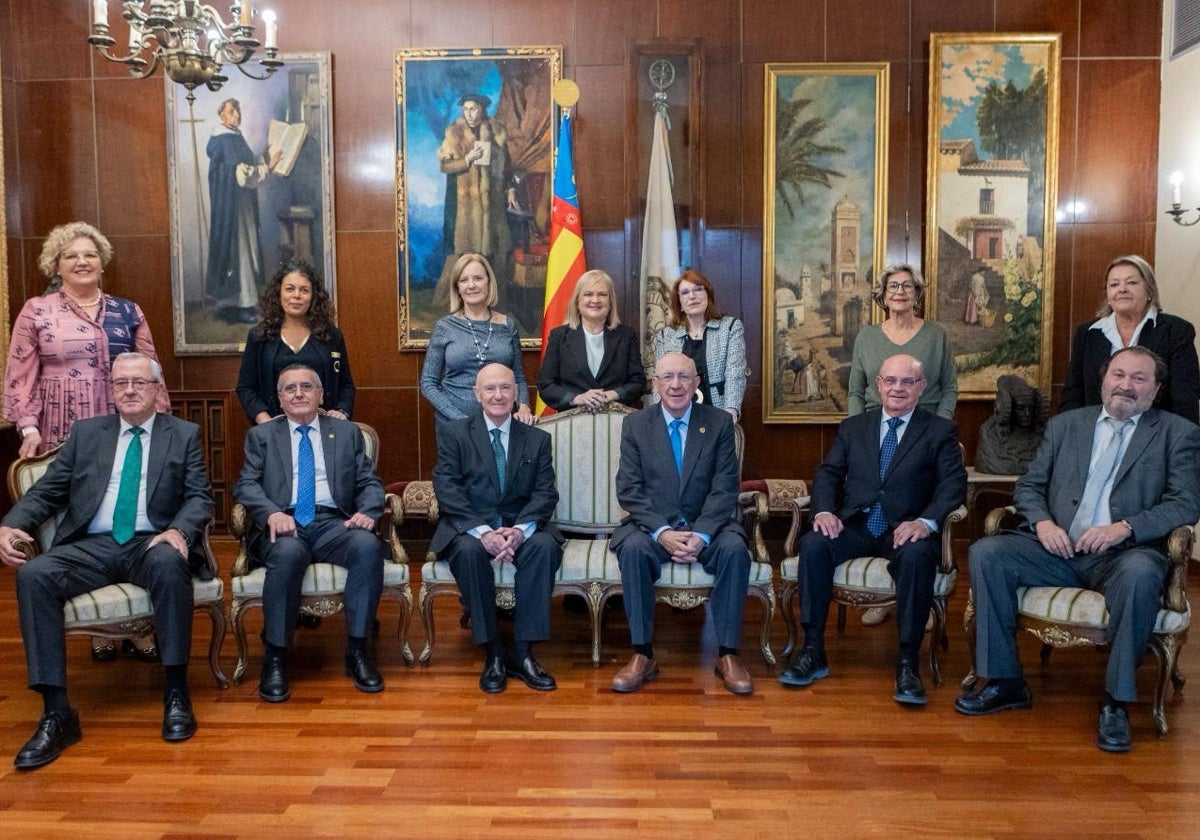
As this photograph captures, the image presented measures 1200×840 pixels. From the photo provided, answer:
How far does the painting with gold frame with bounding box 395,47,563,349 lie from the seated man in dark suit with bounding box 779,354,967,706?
2864mm

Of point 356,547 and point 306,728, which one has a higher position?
point 356,547

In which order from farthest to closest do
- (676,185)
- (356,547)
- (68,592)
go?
(676,185), (356,547), (68,592)

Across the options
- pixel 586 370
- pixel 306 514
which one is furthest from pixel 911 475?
pixel 306 514

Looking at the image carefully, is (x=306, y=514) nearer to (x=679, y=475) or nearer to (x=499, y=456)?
(x=499, y=456)

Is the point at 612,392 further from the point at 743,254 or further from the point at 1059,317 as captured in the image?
the point at 1059,317

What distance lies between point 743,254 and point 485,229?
170cm

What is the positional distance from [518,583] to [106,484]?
168cm

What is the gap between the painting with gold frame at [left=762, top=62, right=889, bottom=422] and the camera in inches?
253

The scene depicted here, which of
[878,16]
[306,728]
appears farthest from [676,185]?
[306,728]

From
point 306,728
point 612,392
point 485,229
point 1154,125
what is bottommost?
point 306,728

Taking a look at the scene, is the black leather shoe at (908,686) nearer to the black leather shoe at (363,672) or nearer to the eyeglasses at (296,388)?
the black leather shoe at (363,672)

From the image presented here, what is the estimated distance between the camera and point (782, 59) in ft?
21.2

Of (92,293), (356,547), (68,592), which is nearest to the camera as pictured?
(68,592)

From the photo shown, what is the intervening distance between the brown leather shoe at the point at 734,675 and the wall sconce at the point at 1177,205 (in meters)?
3.98
